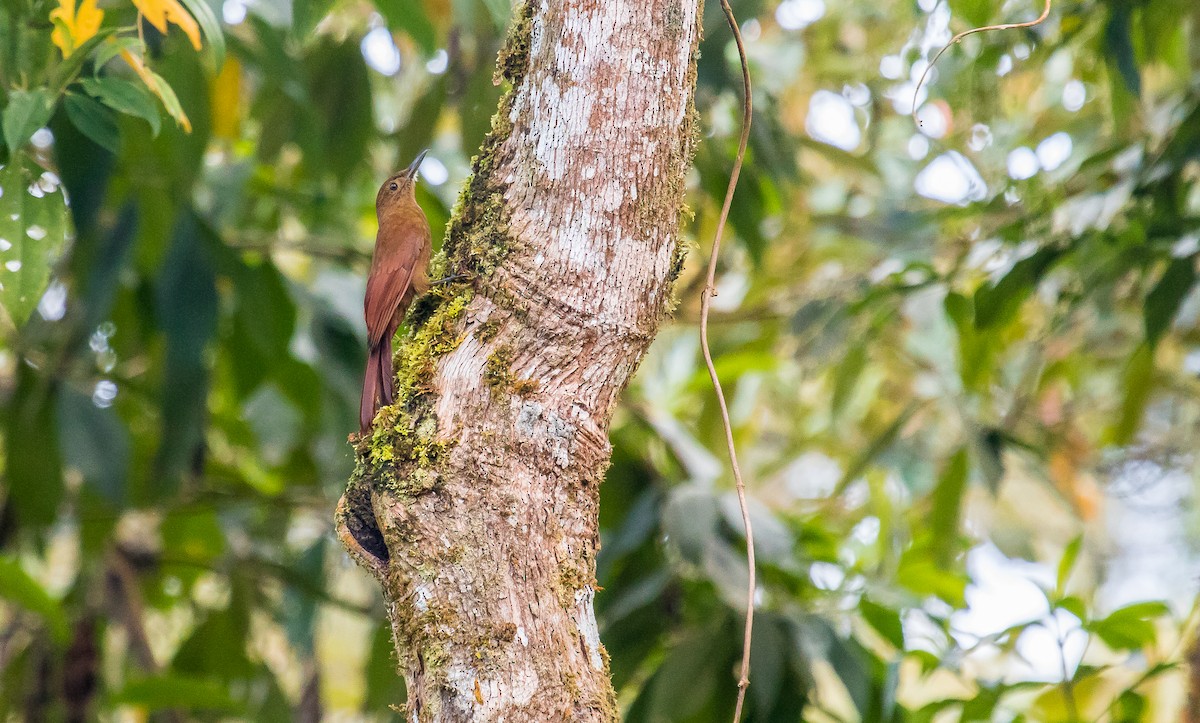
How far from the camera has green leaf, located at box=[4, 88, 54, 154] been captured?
141 cm

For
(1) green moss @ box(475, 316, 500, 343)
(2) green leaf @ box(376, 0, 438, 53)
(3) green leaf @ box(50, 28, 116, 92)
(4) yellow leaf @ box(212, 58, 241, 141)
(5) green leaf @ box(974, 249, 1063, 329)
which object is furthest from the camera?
(4) yellow leaf @ box(212, 58, 241, 141)

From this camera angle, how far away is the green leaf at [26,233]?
1.48 m

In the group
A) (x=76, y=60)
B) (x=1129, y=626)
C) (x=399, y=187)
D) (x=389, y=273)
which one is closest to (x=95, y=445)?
(x=399, y=187)

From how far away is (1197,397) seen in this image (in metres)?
3.91

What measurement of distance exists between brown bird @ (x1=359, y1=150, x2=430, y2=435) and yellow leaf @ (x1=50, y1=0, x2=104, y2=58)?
55 cm

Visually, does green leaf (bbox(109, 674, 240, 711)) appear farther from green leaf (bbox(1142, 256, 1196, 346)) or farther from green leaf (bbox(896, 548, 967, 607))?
green leaf (bbox(1142, 256, 1196, 346))

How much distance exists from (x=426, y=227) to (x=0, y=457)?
2.12 metres

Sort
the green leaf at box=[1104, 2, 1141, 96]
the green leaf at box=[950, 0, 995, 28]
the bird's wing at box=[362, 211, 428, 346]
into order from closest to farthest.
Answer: the bird's wing at box=[362, 211, 428, 346], the green leaf at box=[950, 0, 995, 28], the green leaf at box=[1104, 2, 1141, 96]

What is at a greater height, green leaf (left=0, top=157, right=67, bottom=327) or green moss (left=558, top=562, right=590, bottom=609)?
green leaf (left=0, top=157, right=67, bottom=327)

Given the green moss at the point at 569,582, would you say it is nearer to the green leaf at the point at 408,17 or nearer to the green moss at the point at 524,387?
the green moss at the point at 524,387

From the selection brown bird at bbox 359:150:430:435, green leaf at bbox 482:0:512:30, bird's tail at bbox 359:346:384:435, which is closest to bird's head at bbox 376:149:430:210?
brown bird at bbox 359:150:430:435

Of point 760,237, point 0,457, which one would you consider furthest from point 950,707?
point 0,457

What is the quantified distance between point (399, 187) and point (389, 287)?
0.80 metres

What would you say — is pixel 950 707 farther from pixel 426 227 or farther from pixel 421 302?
pixel 421 302
